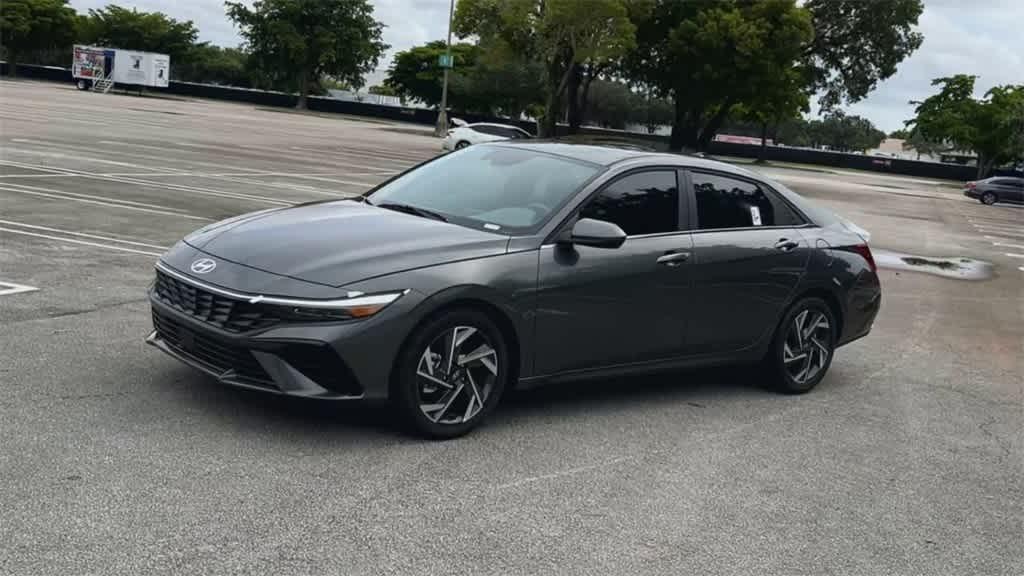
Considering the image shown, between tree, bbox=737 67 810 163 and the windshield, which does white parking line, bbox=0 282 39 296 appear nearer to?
the windshield

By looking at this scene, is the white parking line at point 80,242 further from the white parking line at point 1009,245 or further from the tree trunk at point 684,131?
the tree trunk at point 684,131

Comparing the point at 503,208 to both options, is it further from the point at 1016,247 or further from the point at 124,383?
the point at 1016,247

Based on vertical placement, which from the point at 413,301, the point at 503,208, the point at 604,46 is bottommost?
the point at 413,301

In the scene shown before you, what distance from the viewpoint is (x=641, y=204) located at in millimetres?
6449

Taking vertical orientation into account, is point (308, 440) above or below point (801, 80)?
below

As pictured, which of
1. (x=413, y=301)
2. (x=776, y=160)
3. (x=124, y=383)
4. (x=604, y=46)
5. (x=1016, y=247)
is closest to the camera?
(x=413, y=301)

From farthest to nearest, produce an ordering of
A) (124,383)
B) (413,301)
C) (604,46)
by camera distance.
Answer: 1. (604,46)
2. (124,383)
3. (413,301)

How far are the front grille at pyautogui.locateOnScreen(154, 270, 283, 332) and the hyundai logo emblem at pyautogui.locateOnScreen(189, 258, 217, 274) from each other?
0.29ft

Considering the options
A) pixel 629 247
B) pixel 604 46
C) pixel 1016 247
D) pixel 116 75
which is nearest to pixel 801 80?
pixel 604 46

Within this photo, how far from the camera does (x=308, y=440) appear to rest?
5312 millimetres

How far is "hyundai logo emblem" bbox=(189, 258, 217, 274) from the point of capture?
5391 millimetres

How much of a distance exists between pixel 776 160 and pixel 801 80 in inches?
394

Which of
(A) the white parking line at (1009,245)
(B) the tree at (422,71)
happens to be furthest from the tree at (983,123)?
(A) the white parking line at (1009,245)

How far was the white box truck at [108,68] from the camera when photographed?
72.4 m
